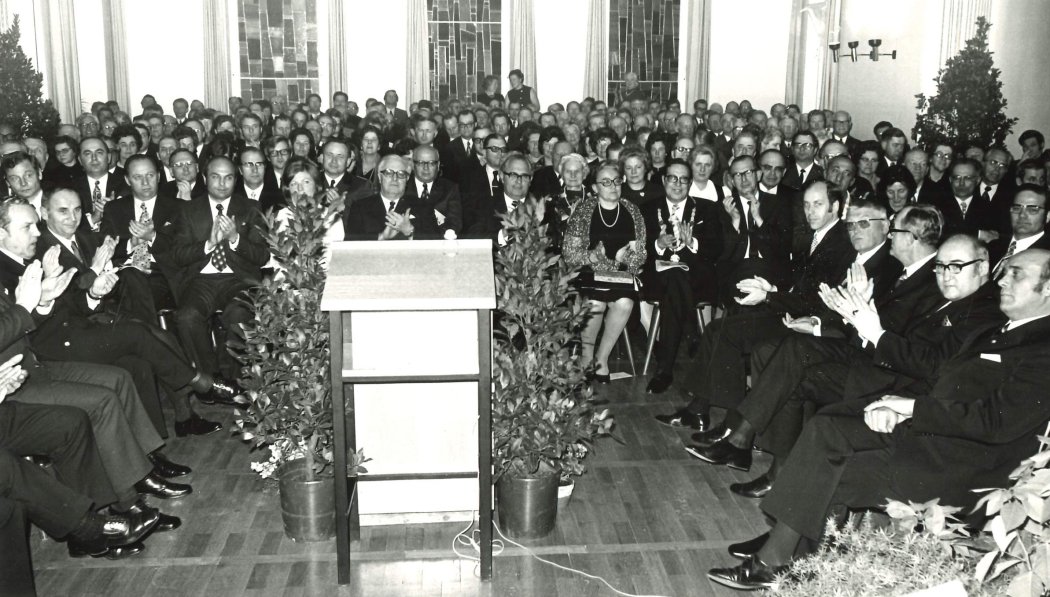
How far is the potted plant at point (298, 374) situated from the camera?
12.2ft

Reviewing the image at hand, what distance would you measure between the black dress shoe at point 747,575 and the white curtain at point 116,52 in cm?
1420

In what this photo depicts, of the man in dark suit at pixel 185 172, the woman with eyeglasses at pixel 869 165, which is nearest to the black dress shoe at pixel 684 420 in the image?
the man in dark suit at pixel 185 172

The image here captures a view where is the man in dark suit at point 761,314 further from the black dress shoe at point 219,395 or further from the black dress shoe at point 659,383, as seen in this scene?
the black dress shoe at point 219,395

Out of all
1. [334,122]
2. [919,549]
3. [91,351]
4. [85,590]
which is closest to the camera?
[919,549]

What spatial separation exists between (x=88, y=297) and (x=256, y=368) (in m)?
1.52

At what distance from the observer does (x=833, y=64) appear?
15.9 metres

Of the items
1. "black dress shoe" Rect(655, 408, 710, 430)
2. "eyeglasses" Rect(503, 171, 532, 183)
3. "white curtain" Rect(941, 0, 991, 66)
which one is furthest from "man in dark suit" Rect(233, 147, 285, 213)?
"white curtain" Rect(941, 0, 991, 66)

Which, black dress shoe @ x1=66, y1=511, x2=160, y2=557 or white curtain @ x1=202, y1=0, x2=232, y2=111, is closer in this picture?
black dress shoe @ x1=66, y1=511, x2=160, y2=557

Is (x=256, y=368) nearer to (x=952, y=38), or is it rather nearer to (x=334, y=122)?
(x=334, y=122)

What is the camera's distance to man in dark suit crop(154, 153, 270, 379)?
5.55 m

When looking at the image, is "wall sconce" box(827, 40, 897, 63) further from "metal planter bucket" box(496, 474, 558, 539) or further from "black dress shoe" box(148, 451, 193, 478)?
"black dress shoe" box(148, 451, 193, 478)

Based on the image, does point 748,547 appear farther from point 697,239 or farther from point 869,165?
point 869,165

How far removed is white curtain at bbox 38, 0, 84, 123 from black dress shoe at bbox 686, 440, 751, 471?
12550 mm

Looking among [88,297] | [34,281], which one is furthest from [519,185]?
[34,281]
